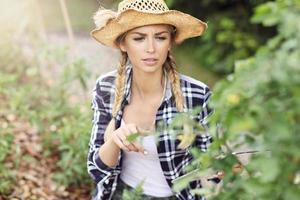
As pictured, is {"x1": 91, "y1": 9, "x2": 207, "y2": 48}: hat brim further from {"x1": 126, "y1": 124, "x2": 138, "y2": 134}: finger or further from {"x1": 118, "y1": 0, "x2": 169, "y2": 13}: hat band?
{"x1": 126, "y1": 124, "x2": 138, "y2": 134}: finger

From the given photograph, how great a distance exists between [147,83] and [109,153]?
41 centimetres

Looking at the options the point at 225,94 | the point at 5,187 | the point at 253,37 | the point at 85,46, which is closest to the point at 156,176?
the point at 5,187

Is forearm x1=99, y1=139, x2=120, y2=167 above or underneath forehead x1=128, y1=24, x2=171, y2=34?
underneath

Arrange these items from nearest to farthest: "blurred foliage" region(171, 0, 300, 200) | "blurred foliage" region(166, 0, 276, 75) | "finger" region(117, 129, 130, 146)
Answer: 1. "blurred foliage" region(171, 0, 300, 200)
2. "finger" region(117, 129, 130, 146)
3. "blurred foliage" region(166, 0, 276, 75)

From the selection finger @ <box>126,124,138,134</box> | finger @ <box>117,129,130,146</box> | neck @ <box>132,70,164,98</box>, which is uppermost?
neck @ <box>132,70,164,98</box>

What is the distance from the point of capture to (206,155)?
6.12 ft

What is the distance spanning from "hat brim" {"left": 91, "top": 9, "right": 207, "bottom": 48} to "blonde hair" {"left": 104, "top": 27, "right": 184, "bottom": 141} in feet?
0.16

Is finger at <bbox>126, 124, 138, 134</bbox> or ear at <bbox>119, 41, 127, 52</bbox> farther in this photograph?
ear at <bbox>119, 41, 127, 52</bbox>

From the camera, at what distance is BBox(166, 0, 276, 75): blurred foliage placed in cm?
633

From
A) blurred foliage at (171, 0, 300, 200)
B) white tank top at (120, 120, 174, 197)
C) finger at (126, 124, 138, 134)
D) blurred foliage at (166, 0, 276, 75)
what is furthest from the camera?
blurred foliage at (166, 0, 276, 75)

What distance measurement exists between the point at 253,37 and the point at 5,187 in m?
3.41

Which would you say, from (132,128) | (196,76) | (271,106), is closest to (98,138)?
(132,128)

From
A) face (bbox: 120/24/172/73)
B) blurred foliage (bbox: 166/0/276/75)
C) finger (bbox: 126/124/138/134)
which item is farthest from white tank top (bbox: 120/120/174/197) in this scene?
blurred foliage (bbox: 166/0/276/75)

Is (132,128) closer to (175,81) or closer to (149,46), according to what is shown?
(149,46)
